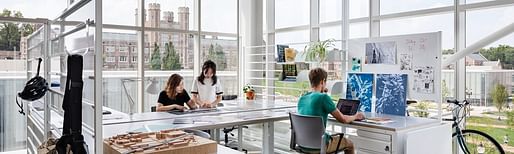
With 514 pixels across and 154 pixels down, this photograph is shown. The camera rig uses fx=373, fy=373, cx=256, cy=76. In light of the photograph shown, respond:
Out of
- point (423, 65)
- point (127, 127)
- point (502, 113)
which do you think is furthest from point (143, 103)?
point (502, 113)

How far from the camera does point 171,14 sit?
6191mm

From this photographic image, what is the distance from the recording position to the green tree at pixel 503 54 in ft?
12.8

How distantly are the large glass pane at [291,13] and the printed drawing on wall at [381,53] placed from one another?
2.08 metres

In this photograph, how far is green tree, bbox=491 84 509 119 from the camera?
402 cm

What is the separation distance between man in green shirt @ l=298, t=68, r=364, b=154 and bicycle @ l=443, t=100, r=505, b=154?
1.34 metres

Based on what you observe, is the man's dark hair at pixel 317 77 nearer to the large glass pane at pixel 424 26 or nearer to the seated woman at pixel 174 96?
the seated woman at pixel 174 96

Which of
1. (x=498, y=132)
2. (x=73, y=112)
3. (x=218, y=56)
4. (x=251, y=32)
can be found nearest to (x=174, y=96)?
(x=73, y=112)

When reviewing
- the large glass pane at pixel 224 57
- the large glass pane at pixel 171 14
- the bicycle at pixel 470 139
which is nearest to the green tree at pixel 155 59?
the large glass pane at pixel 171 14

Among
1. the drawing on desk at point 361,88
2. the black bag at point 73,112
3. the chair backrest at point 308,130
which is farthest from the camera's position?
the drawing on desk at point 361,88

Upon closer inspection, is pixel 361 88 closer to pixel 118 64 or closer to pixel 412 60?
pixel 412 60

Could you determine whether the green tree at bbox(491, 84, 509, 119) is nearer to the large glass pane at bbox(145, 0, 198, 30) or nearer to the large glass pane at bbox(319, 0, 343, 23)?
the large glass pane at bbox(319, 0, 343, 23)

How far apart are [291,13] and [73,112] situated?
5234 mm

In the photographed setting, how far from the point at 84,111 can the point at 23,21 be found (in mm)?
4338

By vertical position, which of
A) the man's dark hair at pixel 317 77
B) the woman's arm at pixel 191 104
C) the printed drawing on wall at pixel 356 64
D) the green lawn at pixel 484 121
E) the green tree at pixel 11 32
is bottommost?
the green lawn at pixel 484 121
